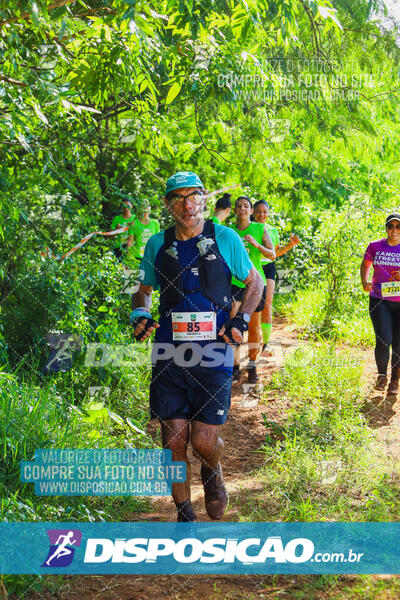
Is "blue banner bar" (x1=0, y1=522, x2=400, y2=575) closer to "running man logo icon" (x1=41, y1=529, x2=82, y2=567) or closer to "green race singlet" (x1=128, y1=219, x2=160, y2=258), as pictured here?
"running man logo icon" (x1=41, y1=529, x2=82, y2=567)

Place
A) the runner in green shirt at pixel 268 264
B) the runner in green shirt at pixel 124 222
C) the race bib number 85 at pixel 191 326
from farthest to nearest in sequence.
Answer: the runner in green shirt at pixel 124 222, the runner in green shirt at pixel 268 264, the race bib number 85 at pixel 191 326

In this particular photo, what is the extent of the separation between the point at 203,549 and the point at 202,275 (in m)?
1.60

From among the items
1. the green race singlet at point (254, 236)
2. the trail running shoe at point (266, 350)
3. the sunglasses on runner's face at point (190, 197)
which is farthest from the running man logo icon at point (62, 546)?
the trail running shoe at point (266, 350)

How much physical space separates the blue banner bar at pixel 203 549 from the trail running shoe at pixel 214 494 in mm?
119

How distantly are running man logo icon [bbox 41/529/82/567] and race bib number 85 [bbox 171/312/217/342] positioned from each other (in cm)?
129

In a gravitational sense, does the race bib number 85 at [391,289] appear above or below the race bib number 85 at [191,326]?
below

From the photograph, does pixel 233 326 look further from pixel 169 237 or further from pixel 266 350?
pixel 266 350

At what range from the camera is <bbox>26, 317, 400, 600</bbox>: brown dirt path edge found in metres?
3.56

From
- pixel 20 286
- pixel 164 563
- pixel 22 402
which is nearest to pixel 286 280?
pixel 20 286

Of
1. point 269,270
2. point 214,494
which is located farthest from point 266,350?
point 214,494

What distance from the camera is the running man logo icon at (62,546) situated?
3760 millimetres

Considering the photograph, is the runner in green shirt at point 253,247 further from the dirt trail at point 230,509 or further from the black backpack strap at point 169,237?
the black backpack strap at point 169,237

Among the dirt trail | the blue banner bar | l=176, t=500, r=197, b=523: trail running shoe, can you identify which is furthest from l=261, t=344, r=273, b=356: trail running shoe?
l=176, t=500, r=197, b=523: trail running shoe

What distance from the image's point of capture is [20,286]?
6605 mm
